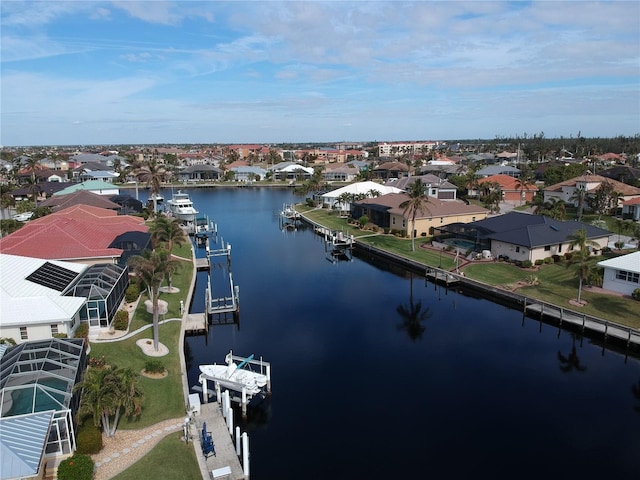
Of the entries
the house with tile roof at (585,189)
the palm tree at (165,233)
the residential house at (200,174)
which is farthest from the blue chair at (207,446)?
the residential house at (200,174)

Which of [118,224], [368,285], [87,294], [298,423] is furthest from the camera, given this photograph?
[118,224]

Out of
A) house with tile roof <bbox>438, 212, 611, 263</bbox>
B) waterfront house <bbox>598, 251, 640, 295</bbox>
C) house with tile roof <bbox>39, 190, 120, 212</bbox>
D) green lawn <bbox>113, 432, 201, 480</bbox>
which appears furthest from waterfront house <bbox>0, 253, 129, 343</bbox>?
waterfront house <bbox>598, 251, 640, 295</bbox>

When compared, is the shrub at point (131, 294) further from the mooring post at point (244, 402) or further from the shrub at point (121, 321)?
the mooring post at point (244, 402)

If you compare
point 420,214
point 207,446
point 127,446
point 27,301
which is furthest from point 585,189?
point 127,446

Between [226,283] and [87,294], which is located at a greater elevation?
[87,294]

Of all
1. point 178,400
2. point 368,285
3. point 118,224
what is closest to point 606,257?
point 368,285

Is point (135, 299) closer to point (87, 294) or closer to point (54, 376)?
point (87, 294)

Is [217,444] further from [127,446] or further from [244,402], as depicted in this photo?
[244,402]

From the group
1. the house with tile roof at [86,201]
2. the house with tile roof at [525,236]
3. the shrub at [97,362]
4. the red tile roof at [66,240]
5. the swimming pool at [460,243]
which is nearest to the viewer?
the shrub at [97,362]
